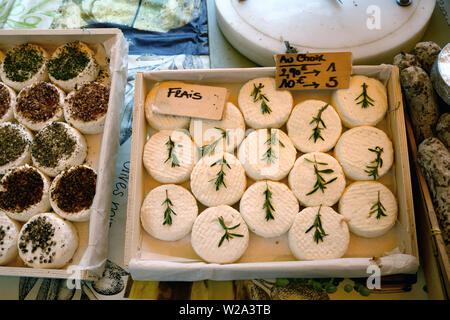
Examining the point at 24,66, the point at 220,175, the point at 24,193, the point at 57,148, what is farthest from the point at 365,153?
the point at 24,66

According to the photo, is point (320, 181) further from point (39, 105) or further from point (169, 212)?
point (39, 105)

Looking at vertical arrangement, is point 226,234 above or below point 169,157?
below

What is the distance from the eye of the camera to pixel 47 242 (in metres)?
1.25

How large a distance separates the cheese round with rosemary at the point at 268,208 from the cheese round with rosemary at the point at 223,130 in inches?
8.4

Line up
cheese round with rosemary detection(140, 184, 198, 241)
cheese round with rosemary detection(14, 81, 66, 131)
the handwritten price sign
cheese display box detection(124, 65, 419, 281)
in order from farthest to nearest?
cheese round with rosemary detection(14, 81, 66, 131), the handwritten price sign, cheese round with rosemary detection(140, 184, 198, 241), cheese display box detection(124, 65, 419, 281)

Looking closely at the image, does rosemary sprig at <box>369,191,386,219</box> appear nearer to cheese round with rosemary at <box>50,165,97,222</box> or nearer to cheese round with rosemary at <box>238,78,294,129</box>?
cheese round with rosemary at <box>238,78,294,129</box>

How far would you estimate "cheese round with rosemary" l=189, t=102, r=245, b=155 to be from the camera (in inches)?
54.7

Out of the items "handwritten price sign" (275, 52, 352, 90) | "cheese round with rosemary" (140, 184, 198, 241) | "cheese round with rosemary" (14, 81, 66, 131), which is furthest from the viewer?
"cheese round with rosemary" (14, 81, 66, 131)

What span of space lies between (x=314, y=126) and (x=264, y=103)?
8.9 inches

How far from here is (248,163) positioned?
133 cm

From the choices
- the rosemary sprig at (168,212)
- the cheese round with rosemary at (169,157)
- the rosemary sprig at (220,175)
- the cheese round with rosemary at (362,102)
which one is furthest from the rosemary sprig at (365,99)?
the rosemary sprig at (168,212)

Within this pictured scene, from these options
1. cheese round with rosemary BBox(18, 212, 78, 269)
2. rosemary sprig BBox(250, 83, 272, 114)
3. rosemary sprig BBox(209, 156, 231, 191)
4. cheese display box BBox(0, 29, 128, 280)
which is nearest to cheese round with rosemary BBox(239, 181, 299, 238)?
rosemary sprig BBox(209, 156, 231, 191)
